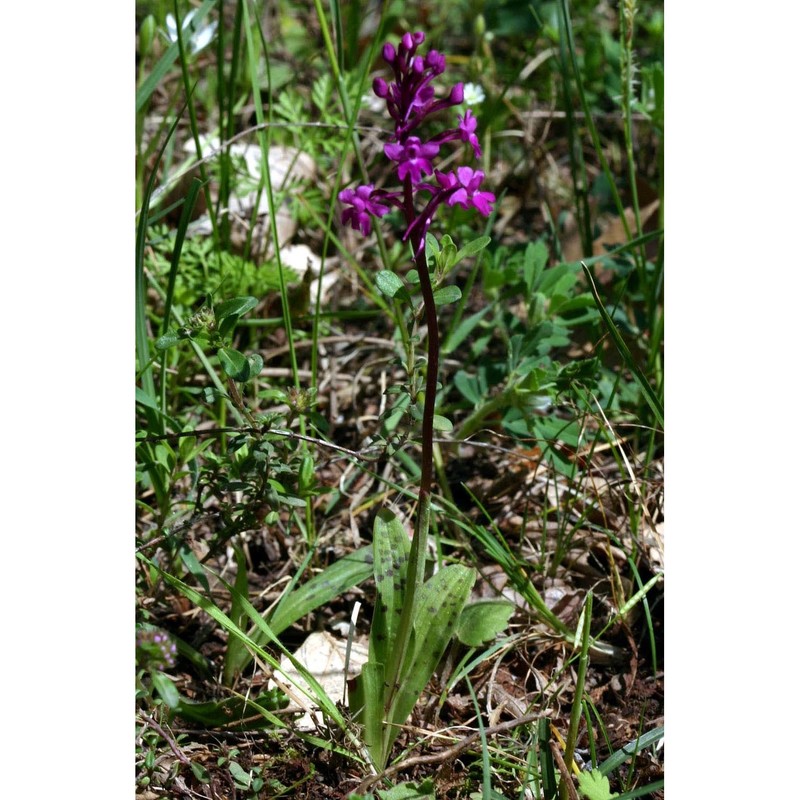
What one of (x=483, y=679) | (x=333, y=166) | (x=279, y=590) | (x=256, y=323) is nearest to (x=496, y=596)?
(x=483, y=679)

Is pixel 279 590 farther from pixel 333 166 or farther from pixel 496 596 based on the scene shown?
pixel 333 166

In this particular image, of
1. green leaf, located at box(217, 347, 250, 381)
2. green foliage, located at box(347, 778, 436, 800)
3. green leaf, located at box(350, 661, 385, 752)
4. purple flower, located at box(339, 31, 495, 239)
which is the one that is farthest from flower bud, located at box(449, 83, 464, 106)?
green foliage, located at box(347, 778, 436, 800)

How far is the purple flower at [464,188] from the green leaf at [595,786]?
2.70ft

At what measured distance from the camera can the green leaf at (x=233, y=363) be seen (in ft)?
4.93

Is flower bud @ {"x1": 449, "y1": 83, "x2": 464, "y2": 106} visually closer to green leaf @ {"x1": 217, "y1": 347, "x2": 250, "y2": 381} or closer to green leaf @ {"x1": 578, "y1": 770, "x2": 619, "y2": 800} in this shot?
green leaf @ {"x1": 217, "y1": 347, "x2": 250, "y2": 381}

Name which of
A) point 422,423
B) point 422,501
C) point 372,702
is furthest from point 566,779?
point 422,423

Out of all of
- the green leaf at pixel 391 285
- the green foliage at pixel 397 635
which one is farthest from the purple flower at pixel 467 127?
the green foliage at pixel 397 635

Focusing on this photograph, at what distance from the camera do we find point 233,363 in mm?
1508

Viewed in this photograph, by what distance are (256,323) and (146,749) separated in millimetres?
1039

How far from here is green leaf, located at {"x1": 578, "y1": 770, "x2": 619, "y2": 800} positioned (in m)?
1.31

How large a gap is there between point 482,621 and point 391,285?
630 millimetres

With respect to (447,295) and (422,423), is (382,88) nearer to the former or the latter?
(447,295)

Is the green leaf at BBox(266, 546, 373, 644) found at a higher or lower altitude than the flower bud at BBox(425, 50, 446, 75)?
lower

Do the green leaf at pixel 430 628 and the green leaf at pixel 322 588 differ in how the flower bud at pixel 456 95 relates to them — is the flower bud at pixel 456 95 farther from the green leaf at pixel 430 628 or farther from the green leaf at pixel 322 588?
the green leaf at pixel 322 588
